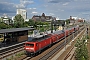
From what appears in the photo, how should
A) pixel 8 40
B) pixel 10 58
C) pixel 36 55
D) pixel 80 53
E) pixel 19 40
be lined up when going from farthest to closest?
1. pixel 19 40
2. pixel 8 40
3. pixel 36 55
4. pixel 10 58
5. pixel 80 53

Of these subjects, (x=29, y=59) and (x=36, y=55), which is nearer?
(x=29, y=59)

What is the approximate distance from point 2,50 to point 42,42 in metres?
8.12

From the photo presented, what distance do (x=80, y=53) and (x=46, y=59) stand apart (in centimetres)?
557

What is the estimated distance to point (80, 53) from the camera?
85.1ft

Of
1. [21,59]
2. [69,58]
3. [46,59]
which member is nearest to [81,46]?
[69,58]

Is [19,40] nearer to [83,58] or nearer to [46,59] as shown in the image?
[46,59]

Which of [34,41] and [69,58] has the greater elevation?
[34,41]

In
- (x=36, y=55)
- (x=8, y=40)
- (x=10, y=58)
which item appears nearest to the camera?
(x=10, y=58)

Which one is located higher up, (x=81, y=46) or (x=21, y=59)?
(x=81, y=46)

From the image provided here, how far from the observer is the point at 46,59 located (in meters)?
27.3

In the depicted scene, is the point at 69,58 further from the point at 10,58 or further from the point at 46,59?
the point at 10,58

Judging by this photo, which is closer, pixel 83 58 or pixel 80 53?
pixel 83 58

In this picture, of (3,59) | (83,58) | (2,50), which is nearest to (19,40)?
(2,50)

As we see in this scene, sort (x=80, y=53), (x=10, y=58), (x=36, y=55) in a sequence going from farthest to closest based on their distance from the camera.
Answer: (x=36, y=55)
(x=10, y=58)
(x=80, y=53)
